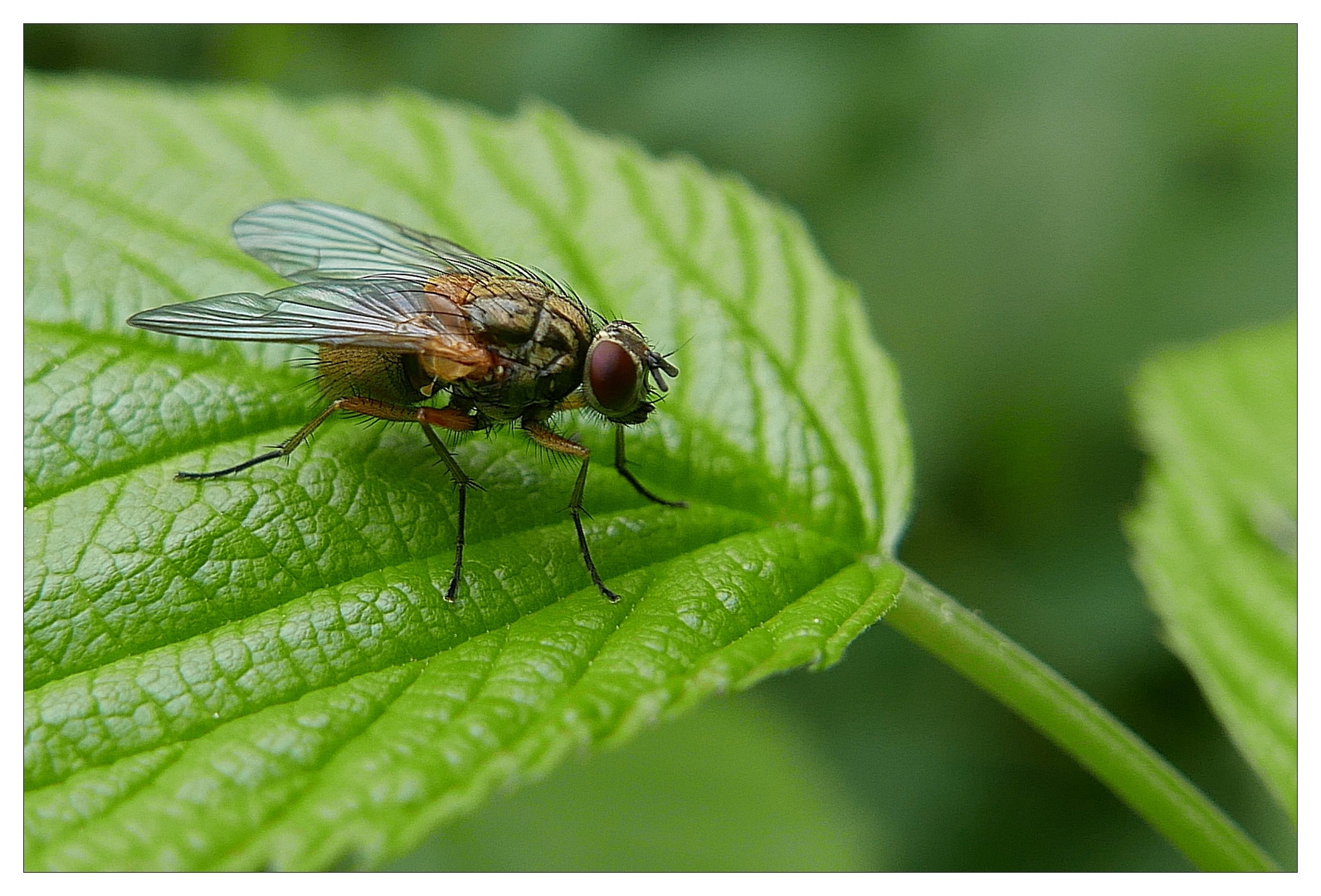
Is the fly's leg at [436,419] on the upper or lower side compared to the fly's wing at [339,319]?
lower

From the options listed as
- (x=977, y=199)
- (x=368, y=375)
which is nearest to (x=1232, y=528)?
(x=977, y=199)

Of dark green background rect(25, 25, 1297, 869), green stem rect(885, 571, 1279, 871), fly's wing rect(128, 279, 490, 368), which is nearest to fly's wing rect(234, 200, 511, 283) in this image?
fly's wing rect(128, 279, 490, 368)

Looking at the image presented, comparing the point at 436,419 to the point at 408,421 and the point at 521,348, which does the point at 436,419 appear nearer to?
the point at 408,421

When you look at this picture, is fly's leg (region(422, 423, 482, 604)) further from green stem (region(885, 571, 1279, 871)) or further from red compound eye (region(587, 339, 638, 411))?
green stem (region(885, 571, 1279, 871))

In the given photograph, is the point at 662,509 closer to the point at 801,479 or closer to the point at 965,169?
the point at 801,479

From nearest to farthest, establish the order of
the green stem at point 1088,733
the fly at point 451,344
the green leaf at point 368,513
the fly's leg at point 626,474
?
the green leaf at point 368,513 < the green stem at point 1088,733 < the fly at point 451,344 < the fly's leg at point 626,474

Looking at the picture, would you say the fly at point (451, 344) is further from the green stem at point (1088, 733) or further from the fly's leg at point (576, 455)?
the green stem at point (1088, 733)

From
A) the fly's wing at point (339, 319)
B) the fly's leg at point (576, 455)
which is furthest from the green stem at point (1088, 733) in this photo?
the fly's wing at point (339, 319)
